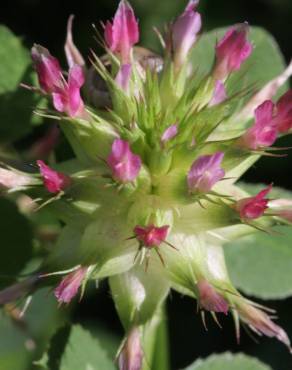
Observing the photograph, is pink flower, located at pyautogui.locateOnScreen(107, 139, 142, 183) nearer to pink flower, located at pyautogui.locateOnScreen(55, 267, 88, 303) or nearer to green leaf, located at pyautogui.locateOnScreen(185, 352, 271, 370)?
pink flower, located at pyautogui.locateOnScreen(55, 267, 88, 303)

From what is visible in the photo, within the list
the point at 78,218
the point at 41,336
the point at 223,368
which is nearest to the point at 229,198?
the point at 78,218

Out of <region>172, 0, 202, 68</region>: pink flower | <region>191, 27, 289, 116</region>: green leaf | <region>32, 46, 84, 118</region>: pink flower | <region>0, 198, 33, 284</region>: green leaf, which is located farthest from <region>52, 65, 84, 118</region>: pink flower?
<region>191, 27, 289, 116</region>: green leaf

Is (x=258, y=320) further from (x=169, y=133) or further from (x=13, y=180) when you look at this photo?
(x=13, y=180)

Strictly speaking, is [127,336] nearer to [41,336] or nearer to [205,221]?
[205,221]

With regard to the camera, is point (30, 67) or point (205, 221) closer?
point (205, 221)

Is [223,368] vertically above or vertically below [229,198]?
below

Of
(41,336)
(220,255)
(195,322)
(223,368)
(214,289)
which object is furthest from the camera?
(195,322)
